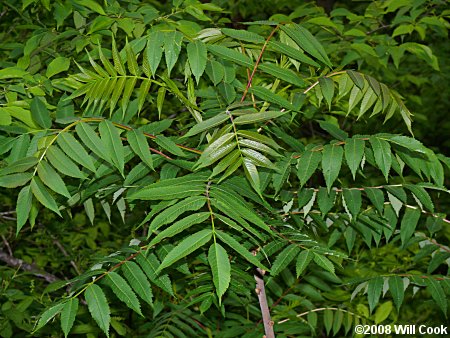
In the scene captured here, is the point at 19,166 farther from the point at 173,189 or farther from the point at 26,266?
the point at 26,266

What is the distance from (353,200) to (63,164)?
88cm

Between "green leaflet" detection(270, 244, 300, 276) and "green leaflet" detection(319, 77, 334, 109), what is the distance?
47cm

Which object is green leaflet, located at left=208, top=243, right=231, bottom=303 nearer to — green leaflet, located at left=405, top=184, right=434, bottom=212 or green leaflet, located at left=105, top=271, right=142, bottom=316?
green leaflet, located at left=105, top=271, right=142, bottom=316

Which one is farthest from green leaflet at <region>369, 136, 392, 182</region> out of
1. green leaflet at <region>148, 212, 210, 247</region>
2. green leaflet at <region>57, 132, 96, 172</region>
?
green leaflet at <region>57, 132, 96, 172</region>

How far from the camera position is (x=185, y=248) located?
137 centimetres

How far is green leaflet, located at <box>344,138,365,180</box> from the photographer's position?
1710 millimetres

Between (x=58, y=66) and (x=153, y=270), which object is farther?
(x=58, y=66)

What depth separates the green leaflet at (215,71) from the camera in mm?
1895

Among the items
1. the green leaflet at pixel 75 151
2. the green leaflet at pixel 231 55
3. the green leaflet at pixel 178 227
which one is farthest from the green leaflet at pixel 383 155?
the green leaflet at pixel 75 151

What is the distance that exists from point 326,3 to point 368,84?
143 inches

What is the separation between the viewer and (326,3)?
17.9ft

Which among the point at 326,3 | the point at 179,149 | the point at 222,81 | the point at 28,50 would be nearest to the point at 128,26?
the point at 28,50

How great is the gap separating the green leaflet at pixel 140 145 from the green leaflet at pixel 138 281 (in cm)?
29

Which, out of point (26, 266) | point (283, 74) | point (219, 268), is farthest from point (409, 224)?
point (26, 266)
